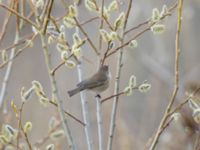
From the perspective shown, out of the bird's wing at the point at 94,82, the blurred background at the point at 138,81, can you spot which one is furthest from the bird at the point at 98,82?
the blurred background at the point at 138,81

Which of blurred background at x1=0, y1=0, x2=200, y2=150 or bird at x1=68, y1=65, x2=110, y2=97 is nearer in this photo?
bird at x1=68, y1=65, x2=110, y2=97

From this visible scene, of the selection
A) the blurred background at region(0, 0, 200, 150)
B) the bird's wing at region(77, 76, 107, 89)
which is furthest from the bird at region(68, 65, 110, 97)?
the blurred background at region(0, 0, 200, 150)

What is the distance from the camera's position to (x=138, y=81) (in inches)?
223

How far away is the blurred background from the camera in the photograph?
10.7ft

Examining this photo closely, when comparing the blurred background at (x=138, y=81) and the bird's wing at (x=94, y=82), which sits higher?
the blurred background at (x=138, y=81)

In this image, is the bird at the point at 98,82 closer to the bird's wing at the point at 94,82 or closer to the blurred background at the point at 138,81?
the bird's wing at the point at 94,82

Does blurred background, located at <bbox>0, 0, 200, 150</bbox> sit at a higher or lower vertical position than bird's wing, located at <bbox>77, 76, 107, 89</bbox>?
higher

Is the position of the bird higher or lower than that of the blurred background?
lower

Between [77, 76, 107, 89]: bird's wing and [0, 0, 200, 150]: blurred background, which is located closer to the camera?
[77, 76, 107, 89]: bird's wing

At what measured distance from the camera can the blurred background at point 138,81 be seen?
128 inches

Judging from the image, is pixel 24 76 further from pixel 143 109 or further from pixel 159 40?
pixel 159 40

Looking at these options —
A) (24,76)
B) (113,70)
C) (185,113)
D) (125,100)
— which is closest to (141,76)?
(125,100)

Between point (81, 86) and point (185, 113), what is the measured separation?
1164 mm

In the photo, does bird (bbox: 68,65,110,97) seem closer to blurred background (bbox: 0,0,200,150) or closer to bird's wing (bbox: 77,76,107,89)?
bird's wing (bbox: 77,76,107,89)
